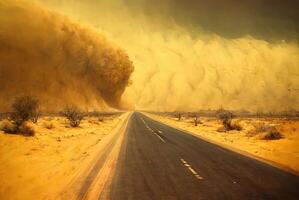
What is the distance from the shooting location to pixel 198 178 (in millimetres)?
10117

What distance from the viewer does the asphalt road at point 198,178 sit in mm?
8195

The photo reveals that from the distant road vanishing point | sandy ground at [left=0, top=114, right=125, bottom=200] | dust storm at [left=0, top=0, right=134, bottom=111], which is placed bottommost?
sandy ground at [left=0, top=114, right=125, bottom=200]

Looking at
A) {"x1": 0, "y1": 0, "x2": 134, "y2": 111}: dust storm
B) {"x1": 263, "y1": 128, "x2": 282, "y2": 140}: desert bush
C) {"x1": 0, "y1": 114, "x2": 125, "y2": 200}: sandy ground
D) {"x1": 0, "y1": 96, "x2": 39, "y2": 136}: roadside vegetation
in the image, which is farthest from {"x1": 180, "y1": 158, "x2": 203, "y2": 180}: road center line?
{"x1": 0, "y1": 0, "x2": 134, "y2": 111}: dust storm

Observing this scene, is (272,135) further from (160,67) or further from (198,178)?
(160,67)

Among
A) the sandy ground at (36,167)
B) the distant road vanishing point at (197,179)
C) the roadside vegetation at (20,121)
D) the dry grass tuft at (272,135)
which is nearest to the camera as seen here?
the distant road vanishing point at (197,179)

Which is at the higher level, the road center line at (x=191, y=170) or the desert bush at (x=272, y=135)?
the desert bush at (x=272, y=135)

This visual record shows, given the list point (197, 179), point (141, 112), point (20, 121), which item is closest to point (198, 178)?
point (197, 179)

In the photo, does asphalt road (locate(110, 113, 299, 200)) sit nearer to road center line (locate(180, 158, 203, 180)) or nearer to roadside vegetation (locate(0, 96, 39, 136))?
road center line (locate(180, 158, 203, 180))

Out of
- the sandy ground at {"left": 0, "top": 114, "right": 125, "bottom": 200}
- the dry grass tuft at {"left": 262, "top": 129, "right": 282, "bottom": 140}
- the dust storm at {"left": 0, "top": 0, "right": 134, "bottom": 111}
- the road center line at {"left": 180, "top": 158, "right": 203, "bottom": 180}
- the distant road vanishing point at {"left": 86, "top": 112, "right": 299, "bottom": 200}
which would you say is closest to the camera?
the distant road vanishing point at {"left": 86, "top": 112, "right": 299, "bottom": 200}

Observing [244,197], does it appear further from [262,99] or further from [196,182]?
[262,99]

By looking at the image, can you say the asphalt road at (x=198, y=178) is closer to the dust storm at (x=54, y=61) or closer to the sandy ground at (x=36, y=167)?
the sandy ground at (x=36, y=167)

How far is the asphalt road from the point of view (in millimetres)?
8195

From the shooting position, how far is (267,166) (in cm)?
1258

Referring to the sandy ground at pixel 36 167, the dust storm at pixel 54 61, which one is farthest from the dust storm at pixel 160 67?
the sandy ground at pixel 36 167
